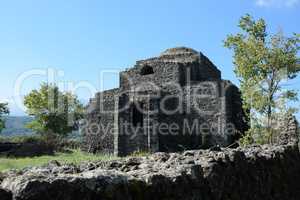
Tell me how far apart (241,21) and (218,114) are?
24.5ft

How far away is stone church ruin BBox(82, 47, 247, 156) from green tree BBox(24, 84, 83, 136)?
27123mm

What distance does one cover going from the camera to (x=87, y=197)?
342cm

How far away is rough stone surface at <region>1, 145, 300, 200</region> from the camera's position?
3.31 m

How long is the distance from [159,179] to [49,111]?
6248 cm

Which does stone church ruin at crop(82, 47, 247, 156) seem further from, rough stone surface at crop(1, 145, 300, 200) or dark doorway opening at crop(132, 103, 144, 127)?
rough stone surface at crop(1, 145, 300, 200)

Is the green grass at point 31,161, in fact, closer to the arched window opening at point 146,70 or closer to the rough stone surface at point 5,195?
the rough stone surface at point 5,195

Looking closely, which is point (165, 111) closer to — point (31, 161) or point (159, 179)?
point (31, 161)

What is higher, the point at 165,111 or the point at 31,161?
the point at 165,111

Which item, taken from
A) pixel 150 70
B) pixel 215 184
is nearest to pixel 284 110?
pixel 150 70

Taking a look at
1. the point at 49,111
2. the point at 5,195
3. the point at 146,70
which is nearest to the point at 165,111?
the point at 146,70

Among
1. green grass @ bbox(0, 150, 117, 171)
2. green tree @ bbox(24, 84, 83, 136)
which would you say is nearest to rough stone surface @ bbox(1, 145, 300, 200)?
green grass @ bbox(0, 150, 117, 171)

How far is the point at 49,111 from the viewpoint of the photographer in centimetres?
6512

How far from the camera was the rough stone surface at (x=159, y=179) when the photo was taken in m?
3.31

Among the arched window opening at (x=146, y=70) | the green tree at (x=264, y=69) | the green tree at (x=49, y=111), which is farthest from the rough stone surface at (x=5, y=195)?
the green tree at (x=49, y=111)
